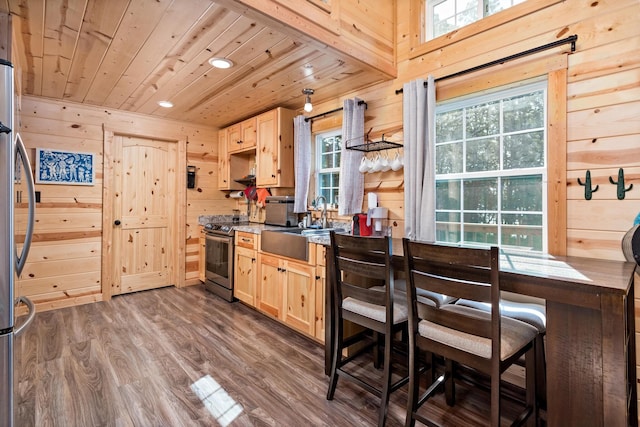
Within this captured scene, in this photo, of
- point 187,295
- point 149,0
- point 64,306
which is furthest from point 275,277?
point 64,306

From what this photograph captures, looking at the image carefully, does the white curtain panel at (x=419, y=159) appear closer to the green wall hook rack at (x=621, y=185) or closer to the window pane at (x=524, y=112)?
the window pane at (x=524, y=112)

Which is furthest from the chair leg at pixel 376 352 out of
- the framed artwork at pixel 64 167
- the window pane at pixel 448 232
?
the framed artwork at pixel 64 167

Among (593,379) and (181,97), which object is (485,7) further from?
(181,97)

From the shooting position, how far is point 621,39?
70.1 inches

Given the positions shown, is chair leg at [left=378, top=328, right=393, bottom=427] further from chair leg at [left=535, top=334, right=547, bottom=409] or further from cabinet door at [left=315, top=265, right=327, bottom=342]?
cabinet door at [left=315, top=265, right=327, bottom=342]

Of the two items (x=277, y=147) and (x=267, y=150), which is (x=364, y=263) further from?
(x=267, y=150)

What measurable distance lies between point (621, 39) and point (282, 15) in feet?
6.39

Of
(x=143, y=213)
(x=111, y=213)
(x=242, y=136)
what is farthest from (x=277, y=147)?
(x=111, y=213)

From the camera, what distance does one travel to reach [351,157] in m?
3.04

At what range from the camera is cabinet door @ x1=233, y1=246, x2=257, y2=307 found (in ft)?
11.1

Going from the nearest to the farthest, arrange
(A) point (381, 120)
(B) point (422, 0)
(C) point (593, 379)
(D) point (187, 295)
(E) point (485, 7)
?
1. (C) point (593, 379)
2. (E) point (485, 7)
3. (B) point (422, 0)
4. (A) point (381, 120)
5. (D) point (187, 295)

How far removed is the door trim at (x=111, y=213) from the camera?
12.6 ft

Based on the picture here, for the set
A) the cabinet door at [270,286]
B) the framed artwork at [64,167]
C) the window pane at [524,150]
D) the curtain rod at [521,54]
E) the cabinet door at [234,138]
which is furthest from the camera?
the cabinet door at [234,138]

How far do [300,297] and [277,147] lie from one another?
177 cm
